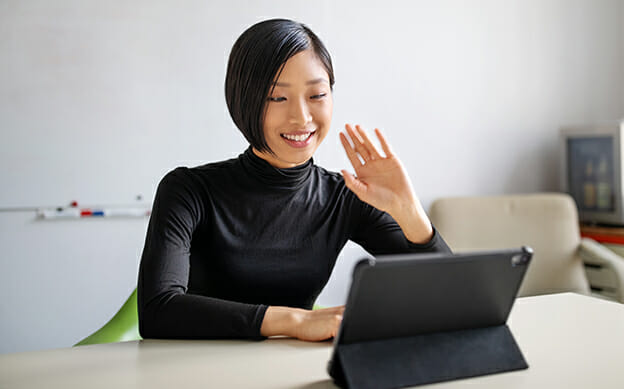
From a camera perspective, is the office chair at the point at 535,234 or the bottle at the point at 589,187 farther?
the bottle at the point at 589,187

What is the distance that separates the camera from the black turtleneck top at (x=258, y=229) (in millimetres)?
1296

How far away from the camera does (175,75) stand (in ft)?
8.37

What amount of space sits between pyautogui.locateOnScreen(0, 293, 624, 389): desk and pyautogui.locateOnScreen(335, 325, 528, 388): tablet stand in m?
0.02

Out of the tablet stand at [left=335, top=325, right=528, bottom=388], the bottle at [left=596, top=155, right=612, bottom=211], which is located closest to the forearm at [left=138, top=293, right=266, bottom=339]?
the tablet stand at [left=335, top=325, right=528, bottom=388]

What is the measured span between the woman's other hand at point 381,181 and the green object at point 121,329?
701 millimetres

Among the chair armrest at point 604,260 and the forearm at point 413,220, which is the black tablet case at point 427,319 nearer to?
the forearm at point 413,220

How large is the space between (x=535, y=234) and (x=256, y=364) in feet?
7.88

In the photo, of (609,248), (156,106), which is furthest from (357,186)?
(609,248)

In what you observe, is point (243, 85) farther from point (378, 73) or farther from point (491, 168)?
point (491, 168)

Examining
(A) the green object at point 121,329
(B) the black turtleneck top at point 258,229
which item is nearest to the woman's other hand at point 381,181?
(B) the black turtleneck top at point 258,229

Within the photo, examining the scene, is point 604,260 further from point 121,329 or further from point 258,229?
point 121,329

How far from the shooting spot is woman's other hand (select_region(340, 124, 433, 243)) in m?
1.22

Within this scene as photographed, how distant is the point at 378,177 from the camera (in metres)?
1.24

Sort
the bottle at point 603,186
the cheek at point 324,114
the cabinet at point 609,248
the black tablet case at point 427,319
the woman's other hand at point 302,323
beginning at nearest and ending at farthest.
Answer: the black tablet case at point 427,319
the woman's other hand at point 302,323
the cheek at point 324,114
the cabinet at point 609,248
the bottle at point 603,186
